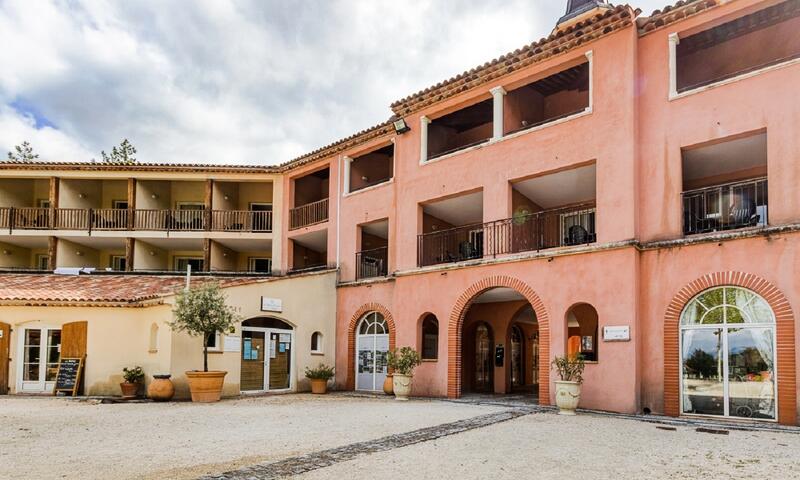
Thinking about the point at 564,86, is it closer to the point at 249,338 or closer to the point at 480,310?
the point at 480,310

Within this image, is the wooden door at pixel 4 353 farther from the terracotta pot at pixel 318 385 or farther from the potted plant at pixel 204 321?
the terracotta pot at pixel 318 385

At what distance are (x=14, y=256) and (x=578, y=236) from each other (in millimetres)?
23911

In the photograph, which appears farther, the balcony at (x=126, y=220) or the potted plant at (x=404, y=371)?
the balcony at (x=126, y=220)

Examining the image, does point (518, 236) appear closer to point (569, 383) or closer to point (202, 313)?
point (569, 383)

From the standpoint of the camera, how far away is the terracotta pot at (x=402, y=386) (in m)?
16.2

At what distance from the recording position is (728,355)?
39.4ft

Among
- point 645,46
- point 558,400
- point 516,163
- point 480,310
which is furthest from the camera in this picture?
point 480,310

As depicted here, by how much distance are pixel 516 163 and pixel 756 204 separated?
556 centimetres

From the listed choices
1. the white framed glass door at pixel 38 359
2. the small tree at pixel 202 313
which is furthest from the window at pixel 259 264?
the small tree at pixel 202 313

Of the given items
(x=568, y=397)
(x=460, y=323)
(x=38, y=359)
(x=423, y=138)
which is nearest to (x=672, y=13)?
(x=423, y=138)

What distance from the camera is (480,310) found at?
19953 millimetres

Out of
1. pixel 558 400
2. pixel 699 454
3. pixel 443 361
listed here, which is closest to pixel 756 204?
pixel 558 400

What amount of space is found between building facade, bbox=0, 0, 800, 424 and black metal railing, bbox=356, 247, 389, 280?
0.28 feet

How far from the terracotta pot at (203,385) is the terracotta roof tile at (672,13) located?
528 inches
